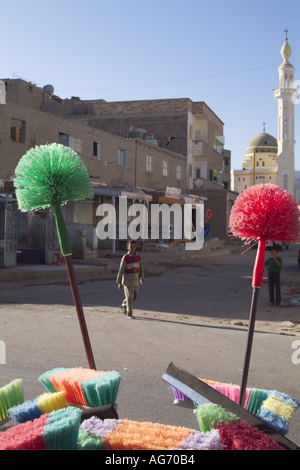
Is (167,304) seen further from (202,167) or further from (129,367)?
(202,167)

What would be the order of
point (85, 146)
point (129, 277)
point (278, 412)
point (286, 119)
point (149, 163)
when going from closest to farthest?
point (278, 412), point (129, 277), point (85, 146), point (149, 163), point (286, 119)

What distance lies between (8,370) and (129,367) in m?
1.38

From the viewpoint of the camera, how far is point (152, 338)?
6.60 meters

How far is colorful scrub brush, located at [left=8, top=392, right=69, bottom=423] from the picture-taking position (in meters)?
1.70

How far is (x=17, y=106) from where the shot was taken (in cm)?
1977

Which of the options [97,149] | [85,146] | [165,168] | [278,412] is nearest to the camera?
[278,412]

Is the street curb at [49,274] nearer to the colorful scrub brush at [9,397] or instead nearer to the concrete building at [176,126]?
the colorful scrub brush at [9,397]

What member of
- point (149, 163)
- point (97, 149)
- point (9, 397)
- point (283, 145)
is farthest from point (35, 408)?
point (283, 145)

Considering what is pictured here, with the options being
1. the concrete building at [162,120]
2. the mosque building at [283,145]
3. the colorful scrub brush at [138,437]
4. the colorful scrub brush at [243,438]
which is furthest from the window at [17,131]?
the mosque building at [283,145]

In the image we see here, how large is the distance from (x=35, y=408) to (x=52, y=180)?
994 mm

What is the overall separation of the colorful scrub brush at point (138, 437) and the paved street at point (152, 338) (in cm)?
191

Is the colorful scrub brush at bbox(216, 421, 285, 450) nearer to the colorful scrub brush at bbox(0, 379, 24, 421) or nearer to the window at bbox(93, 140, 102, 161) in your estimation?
the colorful scrub brush at bbox(0, 379, 24, 421)

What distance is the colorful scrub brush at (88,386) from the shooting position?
73.3 inches

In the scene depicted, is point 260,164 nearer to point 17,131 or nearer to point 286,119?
point 286,119
